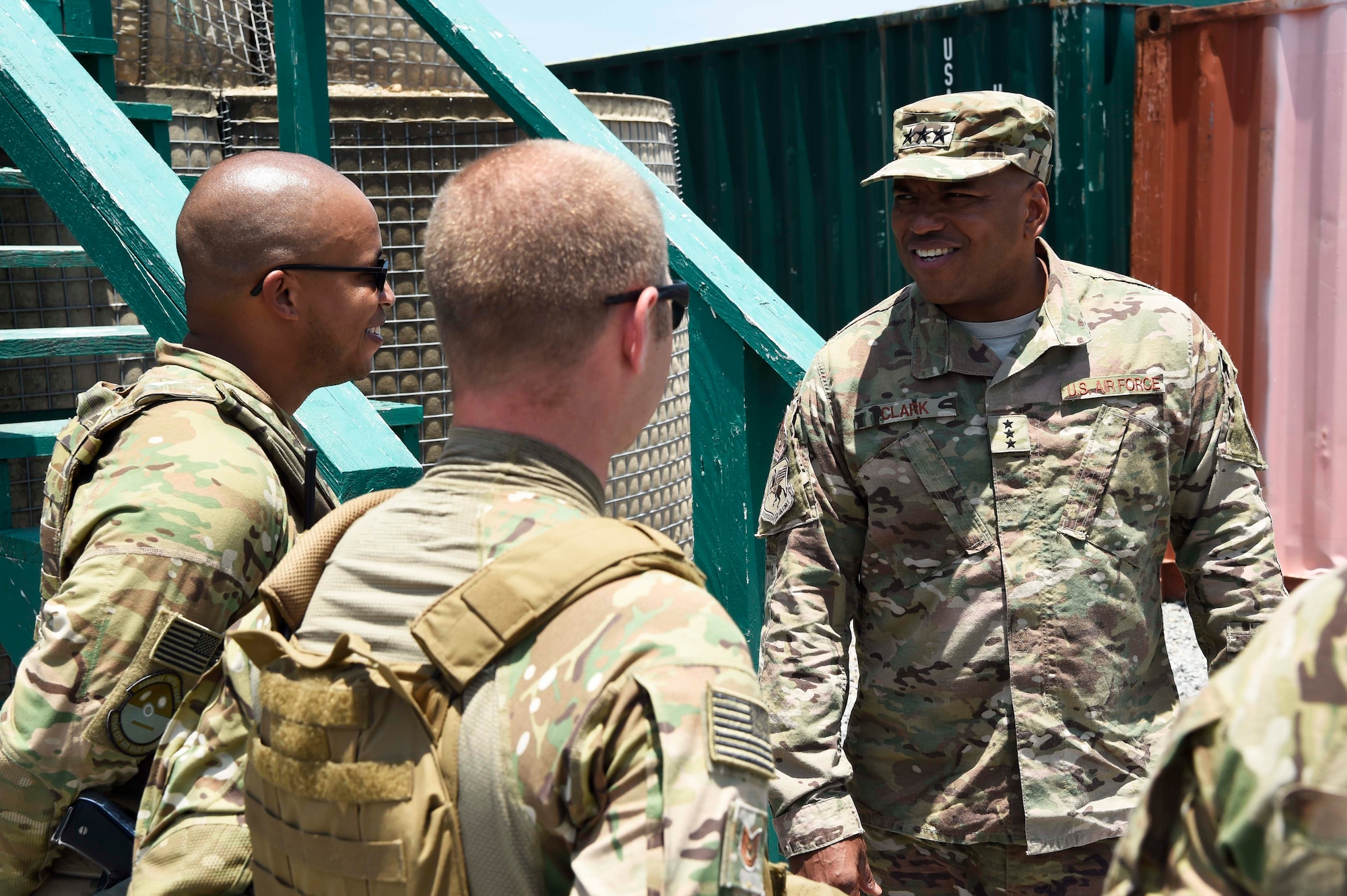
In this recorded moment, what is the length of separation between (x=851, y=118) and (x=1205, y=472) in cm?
542

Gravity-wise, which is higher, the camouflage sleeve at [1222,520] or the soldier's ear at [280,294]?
the soldier's ear at [280,294]

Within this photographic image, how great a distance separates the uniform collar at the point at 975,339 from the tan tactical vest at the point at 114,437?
1018 mm

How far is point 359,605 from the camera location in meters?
1.16

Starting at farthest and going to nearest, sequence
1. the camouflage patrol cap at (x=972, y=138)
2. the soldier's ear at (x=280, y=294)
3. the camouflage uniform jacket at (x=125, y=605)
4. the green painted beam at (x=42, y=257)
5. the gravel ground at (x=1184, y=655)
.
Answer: the gravel ground at (x=1184, y=655) < the green painted beam at (x=42, y=257) < the camouflage patrol cap at (x=972, y=138) < the soldier's ear at (x=280, y=294) < the camouflage uniform jacket at (x=125, y=605)

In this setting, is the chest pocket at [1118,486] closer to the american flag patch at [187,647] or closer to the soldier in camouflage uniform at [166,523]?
the soldier in camouflage uniform at [166,523]

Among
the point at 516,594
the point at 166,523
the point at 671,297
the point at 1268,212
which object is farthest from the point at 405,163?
the point at 1268,212

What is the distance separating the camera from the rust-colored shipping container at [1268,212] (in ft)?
17.8

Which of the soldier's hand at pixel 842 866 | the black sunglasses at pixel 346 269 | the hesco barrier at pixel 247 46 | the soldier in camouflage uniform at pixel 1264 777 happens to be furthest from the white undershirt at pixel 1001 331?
the hesco barrier at pixel 247 46

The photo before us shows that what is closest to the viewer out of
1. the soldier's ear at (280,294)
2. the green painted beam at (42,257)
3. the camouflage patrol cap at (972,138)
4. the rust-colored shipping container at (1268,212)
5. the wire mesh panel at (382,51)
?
the soldier's ear at (280,294)

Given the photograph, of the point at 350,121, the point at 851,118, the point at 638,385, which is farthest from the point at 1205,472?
the point at 851,118

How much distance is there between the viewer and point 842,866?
1.94 meters

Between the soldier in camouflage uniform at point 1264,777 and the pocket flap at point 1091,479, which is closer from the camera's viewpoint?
the soldier in camouflage uniform at point 1264,777

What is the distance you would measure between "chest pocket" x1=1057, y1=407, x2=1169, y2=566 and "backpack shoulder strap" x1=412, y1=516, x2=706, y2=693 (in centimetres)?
119

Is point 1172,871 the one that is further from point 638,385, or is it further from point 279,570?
point 279,570
